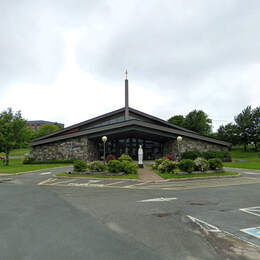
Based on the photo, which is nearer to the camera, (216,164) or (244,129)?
(216,164)

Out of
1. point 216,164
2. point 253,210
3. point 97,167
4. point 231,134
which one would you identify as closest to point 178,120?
point 231,134

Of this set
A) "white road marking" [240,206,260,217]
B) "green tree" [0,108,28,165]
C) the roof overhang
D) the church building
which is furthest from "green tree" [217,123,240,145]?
"white road marking" [240,206,260,217]

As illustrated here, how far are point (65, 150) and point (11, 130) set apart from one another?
868cm

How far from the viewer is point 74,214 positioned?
5848 millimetres

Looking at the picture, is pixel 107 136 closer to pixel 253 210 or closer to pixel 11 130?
pixel 11 130

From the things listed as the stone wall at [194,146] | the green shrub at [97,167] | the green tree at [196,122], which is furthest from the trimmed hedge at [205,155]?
the green tree at [196,122]

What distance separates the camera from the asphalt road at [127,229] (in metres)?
3.51

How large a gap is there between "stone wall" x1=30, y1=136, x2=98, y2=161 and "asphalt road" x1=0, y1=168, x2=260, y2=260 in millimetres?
23711

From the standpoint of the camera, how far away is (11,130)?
1019 inches

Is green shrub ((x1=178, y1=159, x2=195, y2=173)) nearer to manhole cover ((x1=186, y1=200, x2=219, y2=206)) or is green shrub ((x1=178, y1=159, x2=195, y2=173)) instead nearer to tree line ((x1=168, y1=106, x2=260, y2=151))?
manhole cover ((x1=186, y1=200, x2=219, y2=206))

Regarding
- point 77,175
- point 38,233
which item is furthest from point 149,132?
point 38,233

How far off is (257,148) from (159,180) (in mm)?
57994

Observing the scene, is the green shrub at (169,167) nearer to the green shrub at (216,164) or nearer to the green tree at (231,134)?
the green shrub at (216,164)

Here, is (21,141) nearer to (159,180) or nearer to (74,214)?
(159,180)
